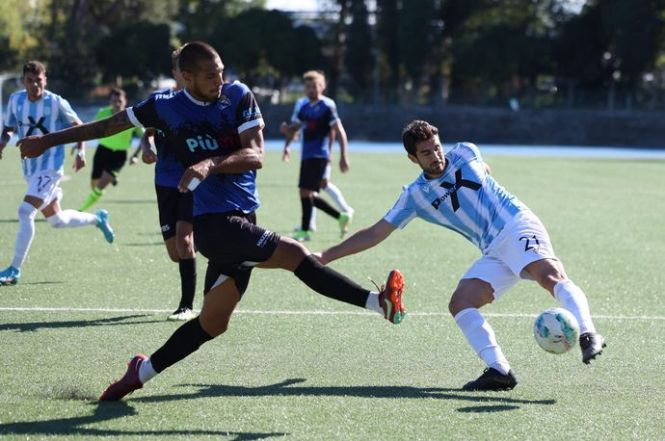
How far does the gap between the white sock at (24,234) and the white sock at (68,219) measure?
2.50 feet

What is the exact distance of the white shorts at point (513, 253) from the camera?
6.40 m

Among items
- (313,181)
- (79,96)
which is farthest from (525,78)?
(313,181)

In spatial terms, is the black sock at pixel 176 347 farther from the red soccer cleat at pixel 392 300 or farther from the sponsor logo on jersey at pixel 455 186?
the sponsor logo on jersey at pixel 455 186

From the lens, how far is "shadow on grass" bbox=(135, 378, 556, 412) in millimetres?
6043

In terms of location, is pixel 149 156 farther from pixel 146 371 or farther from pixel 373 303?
pixel 373 303

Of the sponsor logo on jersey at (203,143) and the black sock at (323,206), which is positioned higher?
the sponsor logo on jersey at (203,143)

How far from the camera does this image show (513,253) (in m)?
6.44

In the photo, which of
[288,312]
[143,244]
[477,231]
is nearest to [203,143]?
[477,231]

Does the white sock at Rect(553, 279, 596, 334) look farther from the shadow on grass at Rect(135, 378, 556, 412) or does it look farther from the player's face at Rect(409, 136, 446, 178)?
the player's face at Rect(409, 136, 446, 178)

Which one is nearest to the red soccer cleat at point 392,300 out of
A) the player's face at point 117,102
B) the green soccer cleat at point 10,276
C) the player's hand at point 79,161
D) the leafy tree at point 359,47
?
the green soccer cleat at point 10,276

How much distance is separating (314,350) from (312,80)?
7239 mm

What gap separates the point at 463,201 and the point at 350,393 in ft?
4.30

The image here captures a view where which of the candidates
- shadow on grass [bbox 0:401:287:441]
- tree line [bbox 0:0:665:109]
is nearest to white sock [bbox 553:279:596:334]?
shadow on grass [bbox 0:401:287:441]

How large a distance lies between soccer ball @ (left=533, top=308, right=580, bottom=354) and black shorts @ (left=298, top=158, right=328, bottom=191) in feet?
27.6
